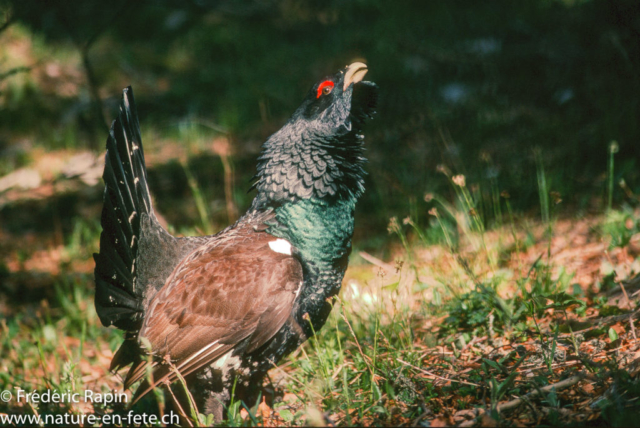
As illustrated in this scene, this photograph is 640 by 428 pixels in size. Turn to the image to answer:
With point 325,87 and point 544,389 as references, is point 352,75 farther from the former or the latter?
point 544,389

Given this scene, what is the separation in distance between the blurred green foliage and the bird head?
0.73 meters

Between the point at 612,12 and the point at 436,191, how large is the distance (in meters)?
2.11

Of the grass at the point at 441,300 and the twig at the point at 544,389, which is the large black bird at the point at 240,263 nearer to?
the grass at the point at 441,300

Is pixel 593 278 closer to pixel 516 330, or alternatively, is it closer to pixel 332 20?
pixel 516 330

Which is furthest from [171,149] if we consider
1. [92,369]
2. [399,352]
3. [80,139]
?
[399,352]

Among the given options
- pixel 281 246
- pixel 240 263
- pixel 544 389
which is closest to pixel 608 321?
pixel 544 389

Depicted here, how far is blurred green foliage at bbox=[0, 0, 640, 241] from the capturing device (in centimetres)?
416

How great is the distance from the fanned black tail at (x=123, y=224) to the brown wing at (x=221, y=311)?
248 mm

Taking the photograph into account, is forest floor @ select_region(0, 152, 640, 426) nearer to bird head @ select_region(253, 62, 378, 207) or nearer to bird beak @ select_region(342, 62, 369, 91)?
bird head @ select_region(253, 62, 378, 207)

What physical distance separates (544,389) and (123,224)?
2383 mm

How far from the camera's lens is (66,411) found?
9.23 feet

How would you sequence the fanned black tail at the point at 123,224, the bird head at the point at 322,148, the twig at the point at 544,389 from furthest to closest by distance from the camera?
the bird head at the point at 322,148 < the fanned black tail at the point at 123,224 < the twig at the point at 544,389

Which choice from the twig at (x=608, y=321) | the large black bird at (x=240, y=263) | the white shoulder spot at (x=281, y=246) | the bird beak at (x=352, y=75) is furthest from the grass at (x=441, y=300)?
the bird beak at (x=352, y=75)

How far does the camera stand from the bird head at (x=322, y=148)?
2.84 metres
